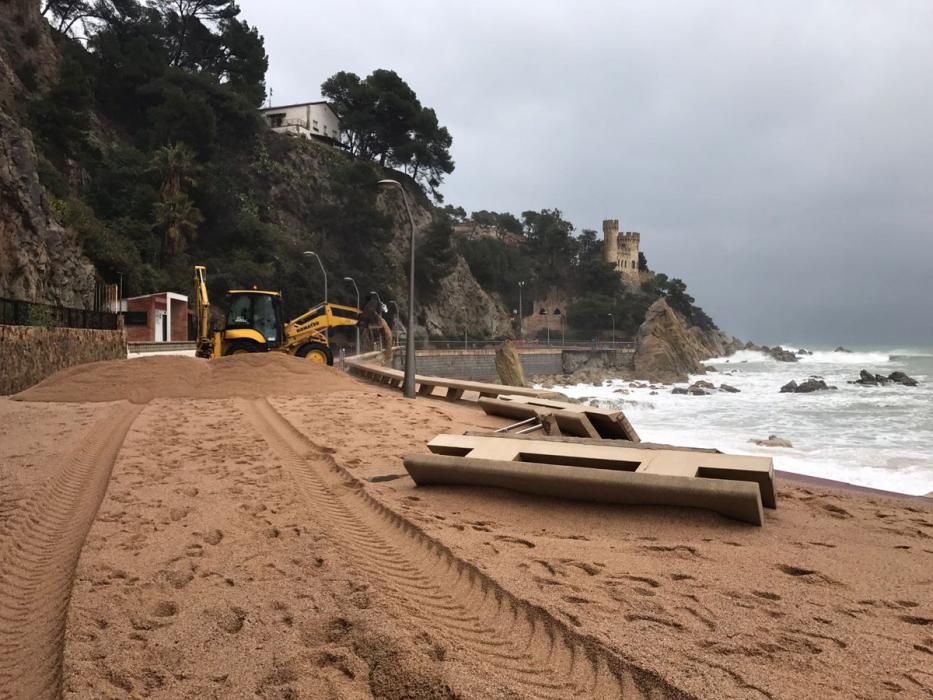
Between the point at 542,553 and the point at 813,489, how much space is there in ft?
14.7

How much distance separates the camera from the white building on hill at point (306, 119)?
7194 centimetres

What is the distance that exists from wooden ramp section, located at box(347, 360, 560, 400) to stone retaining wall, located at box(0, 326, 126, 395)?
9.31 metres

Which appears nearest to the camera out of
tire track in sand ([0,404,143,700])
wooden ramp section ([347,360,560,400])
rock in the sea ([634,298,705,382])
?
tire track in sand ([0,404,143,700])

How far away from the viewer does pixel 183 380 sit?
1455cm

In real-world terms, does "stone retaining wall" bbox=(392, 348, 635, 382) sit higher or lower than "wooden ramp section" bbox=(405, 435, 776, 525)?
lower

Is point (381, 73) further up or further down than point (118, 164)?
further up

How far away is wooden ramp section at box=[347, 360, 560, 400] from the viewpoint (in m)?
14.0

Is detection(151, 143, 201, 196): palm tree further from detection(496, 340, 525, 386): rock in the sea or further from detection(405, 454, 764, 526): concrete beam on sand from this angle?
detection(405, 454, 764, 526): concrete beam on sand

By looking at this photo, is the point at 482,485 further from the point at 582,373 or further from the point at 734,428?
the point at 582,373

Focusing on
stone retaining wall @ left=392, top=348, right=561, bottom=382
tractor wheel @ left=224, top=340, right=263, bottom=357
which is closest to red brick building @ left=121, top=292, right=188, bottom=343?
stone retaining wall @ left=392, top=348, right=561, bottom=382

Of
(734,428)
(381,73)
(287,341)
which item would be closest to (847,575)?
(734,428)

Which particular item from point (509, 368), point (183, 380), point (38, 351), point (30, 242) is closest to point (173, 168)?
point (30, 242)

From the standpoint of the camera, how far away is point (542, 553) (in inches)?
176

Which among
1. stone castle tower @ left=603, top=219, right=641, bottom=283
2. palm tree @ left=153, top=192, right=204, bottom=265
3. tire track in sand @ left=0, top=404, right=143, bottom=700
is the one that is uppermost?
stone castle tower @ left=603, top=219, right=641, bottom=283
